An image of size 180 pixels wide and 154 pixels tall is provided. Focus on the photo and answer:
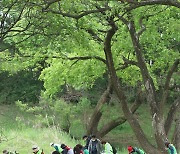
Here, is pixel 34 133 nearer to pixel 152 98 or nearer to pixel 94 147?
pixel 94 147

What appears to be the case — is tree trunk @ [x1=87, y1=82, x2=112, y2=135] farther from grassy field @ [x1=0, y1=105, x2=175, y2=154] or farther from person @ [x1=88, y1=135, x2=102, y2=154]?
person @ [x1=88, y1=135, x2=102, y2=154]

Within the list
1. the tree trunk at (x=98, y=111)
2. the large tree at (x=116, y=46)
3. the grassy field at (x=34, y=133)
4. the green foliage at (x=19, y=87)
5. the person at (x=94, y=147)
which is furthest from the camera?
the green foliage at (x=19, y=87)

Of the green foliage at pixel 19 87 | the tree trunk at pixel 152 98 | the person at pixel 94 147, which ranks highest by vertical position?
the green foliage at pixel 19 87

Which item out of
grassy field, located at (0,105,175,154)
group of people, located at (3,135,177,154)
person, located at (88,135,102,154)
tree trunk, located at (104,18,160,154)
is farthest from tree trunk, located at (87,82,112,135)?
person, located at (88,135,102,154)

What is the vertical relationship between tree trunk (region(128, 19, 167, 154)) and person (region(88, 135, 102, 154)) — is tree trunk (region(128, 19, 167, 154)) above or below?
above

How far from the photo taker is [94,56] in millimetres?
14500

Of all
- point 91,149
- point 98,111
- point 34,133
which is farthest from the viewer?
point 98,111

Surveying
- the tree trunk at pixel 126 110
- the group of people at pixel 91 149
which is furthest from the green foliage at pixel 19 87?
the group of people at pixel 91 149

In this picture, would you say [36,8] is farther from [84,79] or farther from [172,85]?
[172,85]

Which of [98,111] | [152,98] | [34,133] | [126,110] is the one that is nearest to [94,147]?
[126,110]

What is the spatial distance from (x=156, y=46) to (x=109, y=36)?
2.99 meters

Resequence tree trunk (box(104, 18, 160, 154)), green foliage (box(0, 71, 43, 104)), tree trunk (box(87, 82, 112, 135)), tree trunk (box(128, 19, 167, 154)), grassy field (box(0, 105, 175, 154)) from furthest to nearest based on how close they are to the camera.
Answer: green foliage (box(0, 71, 43, 104)) → tree trunk (box(87, 82, 112, 135)) → grassy field (box(0, 105, 175, 154)) → tree trunk (box(104, 18, 160, 154)) → tree trunk (box(128, 19, 167, 154))

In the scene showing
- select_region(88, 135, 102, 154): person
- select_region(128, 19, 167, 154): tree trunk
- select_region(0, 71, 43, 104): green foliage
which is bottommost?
select_region(88, 135, 102, 154): person

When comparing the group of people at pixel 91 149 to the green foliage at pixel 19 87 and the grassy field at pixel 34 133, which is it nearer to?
the grassy field at pixel 34 133
